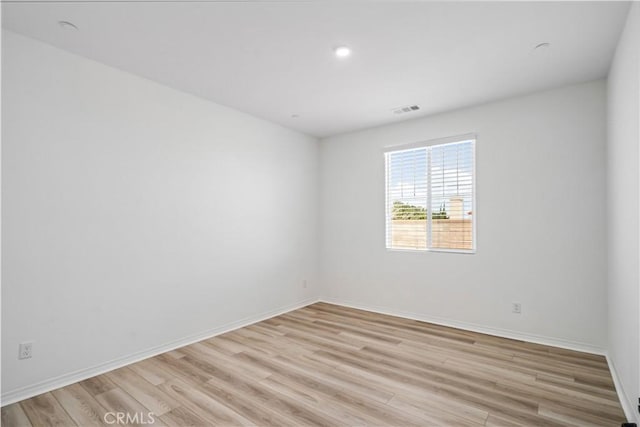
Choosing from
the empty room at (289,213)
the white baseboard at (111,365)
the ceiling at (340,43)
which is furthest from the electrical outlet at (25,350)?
the ceiling at (340,43)

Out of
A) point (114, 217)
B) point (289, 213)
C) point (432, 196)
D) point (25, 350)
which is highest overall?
point (432, 196)

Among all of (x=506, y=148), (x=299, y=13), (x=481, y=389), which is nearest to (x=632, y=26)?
(x=506, y=148)

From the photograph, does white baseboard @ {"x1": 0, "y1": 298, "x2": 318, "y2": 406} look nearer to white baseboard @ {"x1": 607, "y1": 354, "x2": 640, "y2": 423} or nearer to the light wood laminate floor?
the light wood laminate floor

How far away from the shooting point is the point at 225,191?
403cm

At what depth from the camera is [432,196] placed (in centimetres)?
439

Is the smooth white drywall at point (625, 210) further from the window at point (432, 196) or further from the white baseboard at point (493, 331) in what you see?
the window at point (432, 196)

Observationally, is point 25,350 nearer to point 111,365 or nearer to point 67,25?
point 111,365

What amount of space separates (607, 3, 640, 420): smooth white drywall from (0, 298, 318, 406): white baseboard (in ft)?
11.9

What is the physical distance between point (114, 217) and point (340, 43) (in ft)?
8.08

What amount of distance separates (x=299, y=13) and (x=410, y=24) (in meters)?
0.79

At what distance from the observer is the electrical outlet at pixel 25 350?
8.05 feet

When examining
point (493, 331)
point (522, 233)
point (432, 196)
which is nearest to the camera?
point (522, 233)

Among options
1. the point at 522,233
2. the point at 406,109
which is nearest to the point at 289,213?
the point at 406,109

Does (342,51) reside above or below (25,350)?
above
